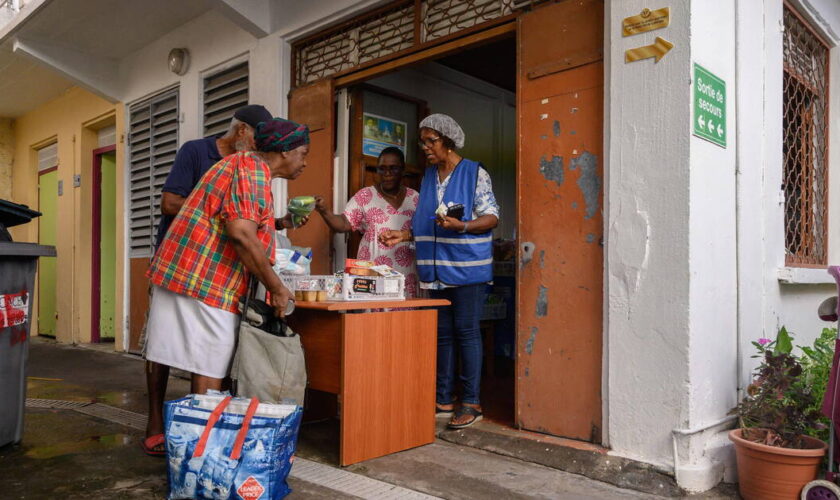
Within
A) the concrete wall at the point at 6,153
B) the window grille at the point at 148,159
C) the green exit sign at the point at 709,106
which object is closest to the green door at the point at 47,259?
the concrete wall at the point at 6,153

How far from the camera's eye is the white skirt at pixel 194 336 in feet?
9.71

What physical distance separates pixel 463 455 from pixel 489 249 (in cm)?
124

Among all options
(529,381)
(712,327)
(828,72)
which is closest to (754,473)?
(712,327)

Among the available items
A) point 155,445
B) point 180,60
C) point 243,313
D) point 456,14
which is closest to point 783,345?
point 243,313

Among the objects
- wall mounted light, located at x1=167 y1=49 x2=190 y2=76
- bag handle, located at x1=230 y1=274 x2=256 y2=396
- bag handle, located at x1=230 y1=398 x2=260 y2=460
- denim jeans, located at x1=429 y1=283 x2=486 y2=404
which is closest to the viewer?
bag handle, located at x1=230 y1=398 x2=260 y2=460

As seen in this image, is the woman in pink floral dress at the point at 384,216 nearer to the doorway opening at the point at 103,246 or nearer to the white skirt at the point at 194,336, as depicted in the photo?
the white skirt at the point at 194,336

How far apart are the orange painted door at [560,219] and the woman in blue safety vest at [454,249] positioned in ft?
1.08

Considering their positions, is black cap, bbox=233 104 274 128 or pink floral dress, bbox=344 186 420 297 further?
pink floral dress, bbox=344 186 420 297

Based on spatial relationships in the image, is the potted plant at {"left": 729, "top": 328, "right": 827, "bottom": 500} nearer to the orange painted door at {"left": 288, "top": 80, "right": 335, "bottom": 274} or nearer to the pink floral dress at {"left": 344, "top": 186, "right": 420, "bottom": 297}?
Answer: the pink floral dress at {"left": 344, "top": 186, "right": 420, "bottom": 297}

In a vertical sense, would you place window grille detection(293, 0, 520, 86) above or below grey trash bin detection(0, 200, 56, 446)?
above

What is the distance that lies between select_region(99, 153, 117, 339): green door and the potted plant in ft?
25.7

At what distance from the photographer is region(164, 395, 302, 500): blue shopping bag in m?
2.48

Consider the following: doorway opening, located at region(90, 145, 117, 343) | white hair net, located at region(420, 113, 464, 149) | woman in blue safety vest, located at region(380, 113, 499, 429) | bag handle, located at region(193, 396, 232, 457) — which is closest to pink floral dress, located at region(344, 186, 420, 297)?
woman in blue safety vest, located at region(380, 113, 499, 429)

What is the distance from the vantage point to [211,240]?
2930 mm
